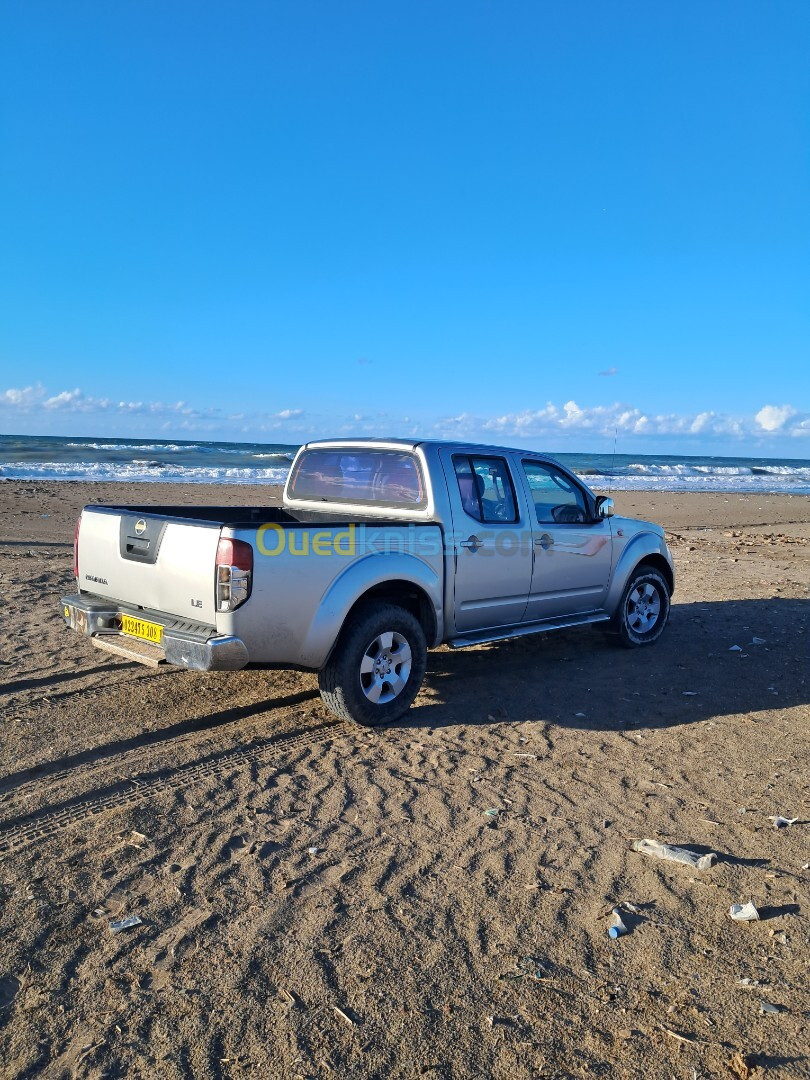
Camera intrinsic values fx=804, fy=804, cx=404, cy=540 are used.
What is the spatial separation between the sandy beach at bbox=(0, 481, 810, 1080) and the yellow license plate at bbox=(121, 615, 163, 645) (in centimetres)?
58

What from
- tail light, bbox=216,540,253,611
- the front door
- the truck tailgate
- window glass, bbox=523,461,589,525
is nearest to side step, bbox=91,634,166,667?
the truck tailgate

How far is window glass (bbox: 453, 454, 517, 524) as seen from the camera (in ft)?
19.0

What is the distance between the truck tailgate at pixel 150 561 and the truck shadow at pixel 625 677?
5.54 feet

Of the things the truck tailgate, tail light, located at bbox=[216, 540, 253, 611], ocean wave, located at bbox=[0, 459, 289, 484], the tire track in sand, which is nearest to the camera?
the tire track in sand

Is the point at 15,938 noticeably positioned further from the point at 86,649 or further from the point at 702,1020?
the point at 86,649

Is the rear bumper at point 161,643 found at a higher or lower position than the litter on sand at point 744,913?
higher

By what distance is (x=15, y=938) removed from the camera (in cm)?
293

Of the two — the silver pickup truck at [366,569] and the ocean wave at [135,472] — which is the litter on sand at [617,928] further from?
the ocean wave at [135,472]

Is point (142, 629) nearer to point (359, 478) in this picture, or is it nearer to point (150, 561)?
point (150, 561)

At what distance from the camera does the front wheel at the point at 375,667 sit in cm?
491

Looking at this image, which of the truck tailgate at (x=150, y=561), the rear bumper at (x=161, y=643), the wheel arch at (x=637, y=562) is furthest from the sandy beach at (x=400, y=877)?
the wheel arch at (x=637, y=562)

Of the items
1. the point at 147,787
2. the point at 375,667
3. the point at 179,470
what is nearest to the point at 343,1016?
the point at 147,787

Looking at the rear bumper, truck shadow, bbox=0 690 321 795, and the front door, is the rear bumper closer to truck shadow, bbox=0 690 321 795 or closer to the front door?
truck shadow, bbox=0 690 321 795

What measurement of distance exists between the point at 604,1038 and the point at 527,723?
2843 millimetres
